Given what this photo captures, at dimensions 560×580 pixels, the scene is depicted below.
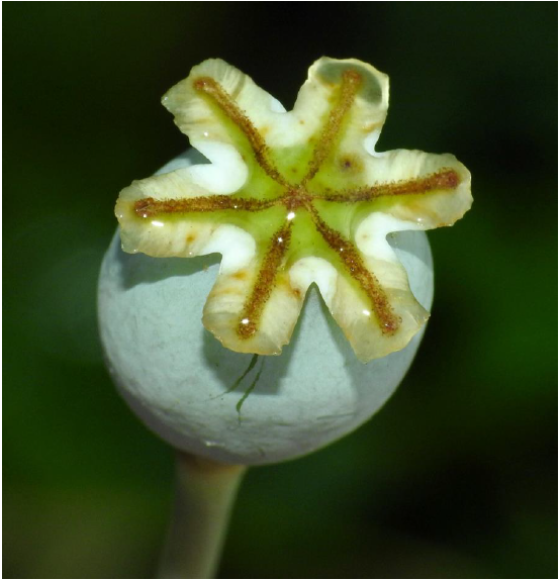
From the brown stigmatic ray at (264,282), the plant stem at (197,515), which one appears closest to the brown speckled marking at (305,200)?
the brown stigmatic ray at (264,282)

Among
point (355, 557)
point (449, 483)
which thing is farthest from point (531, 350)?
point (355, 557)

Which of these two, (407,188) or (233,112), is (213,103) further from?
(407,188)

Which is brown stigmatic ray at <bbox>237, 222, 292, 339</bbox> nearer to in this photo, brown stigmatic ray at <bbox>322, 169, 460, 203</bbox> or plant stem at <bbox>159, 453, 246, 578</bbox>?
brown stigmatic ray at <bbox>322, 169, 460, 203</bbox>

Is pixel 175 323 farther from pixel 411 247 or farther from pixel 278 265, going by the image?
pixel 411 247

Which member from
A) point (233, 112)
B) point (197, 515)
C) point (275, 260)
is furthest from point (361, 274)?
point (197, 515)

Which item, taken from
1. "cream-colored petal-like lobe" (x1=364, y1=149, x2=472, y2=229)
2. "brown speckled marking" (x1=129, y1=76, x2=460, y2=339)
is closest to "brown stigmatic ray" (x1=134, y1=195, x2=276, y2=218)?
"brown speckled marking" (x1=129, y1=76, x2=460, y2=339)

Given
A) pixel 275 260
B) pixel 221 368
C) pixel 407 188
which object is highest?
pixel 407 188
